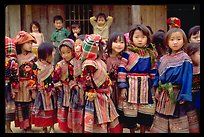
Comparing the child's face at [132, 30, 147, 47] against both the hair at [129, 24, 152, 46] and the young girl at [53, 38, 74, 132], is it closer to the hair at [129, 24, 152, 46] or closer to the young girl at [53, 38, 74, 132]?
the hair at [129, 24, 152, 46]

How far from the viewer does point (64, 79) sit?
15.8 ft

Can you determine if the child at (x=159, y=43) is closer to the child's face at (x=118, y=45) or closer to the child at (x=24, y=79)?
the child's face at (x=118, y=45)

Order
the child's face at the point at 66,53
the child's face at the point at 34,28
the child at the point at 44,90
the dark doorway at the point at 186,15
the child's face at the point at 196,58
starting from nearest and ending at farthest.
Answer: the child's face at the point at 196,58 < the child's face at the point at 66,53 < the child at the point at 44,90 < the child's face at the point at 34,28 < the dark doorway at the point at 186,15

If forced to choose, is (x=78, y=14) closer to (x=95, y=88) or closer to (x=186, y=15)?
(x=186, y=15)

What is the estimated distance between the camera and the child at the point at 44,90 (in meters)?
4.89

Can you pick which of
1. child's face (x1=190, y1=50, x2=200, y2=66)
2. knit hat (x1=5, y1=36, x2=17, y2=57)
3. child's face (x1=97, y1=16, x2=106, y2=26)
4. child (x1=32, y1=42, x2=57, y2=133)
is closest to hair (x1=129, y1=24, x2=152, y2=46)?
child's face (x1=190, y1=50, x2=200, y2=66)

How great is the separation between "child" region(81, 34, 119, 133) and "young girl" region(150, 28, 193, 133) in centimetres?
62

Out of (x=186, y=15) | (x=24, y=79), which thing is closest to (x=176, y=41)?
(x=24, y=79)

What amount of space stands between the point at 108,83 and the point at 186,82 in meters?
0.90

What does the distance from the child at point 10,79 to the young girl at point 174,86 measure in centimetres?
178

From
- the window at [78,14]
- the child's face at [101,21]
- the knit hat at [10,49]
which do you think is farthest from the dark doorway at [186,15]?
the knit hat at [10,49]

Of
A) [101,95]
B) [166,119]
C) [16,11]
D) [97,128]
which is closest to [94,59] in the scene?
[101,95]

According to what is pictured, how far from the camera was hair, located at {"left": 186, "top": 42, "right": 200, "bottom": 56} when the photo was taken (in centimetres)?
450
